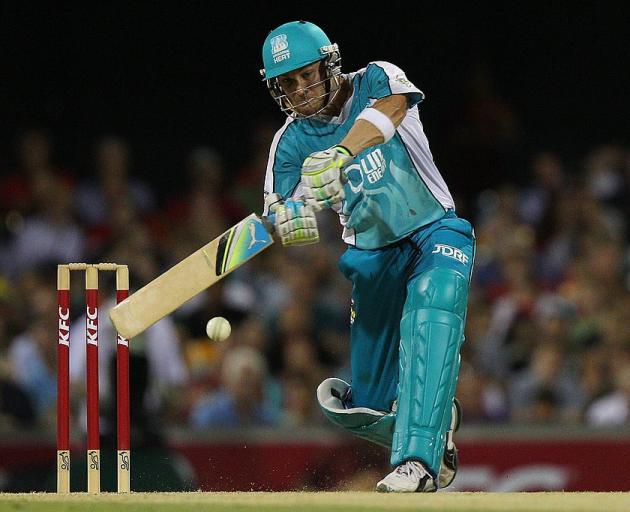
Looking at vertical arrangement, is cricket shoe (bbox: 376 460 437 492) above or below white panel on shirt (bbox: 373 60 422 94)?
below

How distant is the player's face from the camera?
4.73 meters

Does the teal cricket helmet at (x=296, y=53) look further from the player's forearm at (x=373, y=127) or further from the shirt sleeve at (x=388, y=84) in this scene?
the player's forearm at (x=373, y=127)

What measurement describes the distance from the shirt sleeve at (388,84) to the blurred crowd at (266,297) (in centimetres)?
224

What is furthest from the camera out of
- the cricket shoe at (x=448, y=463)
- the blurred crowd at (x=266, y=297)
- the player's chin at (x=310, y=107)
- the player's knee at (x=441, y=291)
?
the blurred crowd at (x=266, y=297)

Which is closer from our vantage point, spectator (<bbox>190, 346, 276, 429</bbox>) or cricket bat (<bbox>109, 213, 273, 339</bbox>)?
cricket bat (<bbox>109, 213, 273, 339</bbox>)

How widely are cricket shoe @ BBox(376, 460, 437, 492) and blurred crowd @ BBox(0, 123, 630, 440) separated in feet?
7.63

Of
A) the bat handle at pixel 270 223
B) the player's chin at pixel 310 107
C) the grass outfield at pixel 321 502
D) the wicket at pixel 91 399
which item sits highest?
the player's chin at pixel 310 107

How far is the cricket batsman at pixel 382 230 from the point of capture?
4.44 m

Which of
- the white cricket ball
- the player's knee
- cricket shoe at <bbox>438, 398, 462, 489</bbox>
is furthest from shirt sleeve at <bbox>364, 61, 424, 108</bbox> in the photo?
cricket shoe at <bbox>438, 398, 462, 489</bbox>

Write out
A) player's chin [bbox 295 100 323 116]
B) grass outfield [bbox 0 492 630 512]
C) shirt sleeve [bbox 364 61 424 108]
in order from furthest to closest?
player's chin [bbox 295 100 323 116] < shirt sleeve [bbox 364 61 424 108] < grass outfield [bbox 0 492 630 512]

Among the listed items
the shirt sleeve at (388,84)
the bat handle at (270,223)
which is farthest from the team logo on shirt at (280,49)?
the bat handle at (270,223)

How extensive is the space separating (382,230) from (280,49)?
2.43ft

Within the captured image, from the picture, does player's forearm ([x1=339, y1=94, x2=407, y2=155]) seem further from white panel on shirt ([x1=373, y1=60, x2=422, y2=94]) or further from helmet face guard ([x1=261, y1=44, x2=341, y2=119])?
helmet face guard ([x1=261, y1=44, x2=341, y2=119])

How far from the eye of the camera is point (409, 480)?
435 cm
